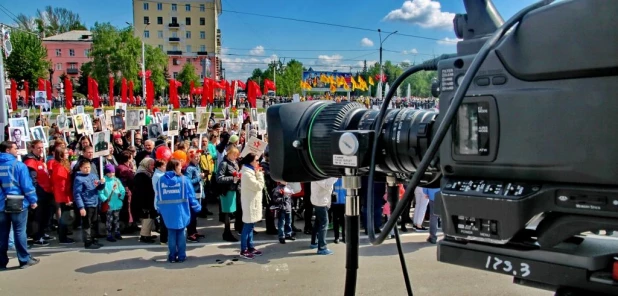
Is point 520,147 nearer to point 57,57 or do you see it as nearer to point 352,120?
point 352,120

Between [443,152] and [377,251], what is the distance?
5666 millimetres

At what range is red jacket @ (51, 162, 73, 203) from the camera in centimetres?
739

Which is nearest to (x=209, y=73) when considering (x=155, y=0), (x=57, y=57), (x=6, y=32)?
(x=155, y=0)

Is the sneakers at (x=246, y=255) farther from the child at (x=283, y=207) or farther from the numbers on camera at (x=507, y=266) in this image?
the numbers on camera at (x=507, y=266)

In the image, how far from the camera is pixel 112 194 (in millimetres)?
7668

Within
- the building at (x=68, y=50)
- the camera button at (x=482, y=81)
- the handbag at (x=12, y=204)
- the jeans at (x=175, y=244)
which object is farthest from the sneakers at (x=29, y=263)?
the building at (x=68, y=50)

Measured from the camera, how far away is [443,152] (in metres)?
1.52

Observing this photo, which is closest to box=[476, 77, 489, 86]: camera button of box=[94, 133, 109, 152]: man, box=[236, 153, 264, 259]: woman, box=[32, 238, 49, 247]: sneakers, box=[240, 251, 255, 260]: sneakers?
box=[236, 153, 264, 259]: woman

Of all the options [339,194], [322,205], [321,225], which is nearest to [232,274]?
[321,225]

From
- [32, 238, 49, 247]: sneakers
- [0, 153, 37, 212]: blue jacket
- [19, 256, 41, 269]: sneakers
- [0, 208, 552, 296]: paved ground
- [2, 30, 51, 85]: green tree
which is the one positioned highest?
[2, 30, 51, 85]: green tree

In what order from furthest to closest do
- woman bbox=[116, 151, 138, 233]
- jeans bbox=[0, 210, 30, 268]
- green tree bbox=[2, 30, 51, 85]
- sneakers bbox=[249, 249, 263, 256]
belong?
green tree bbox=[2, 30, 51, 85]
woman bbox=[116, 151, 138, 233]
sneakers bbox=[249, 249, 263, 256]
jeans bbox=[0, 210, 30, 268]

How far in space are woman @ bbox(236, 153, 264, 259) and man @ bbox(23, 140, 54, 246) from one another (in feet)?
10.8

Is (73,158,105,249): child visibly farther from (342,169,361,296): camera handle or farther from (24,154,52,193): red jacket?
(342,169,361,296): camera handle

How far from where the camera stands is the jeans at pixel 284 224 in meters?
7.70
